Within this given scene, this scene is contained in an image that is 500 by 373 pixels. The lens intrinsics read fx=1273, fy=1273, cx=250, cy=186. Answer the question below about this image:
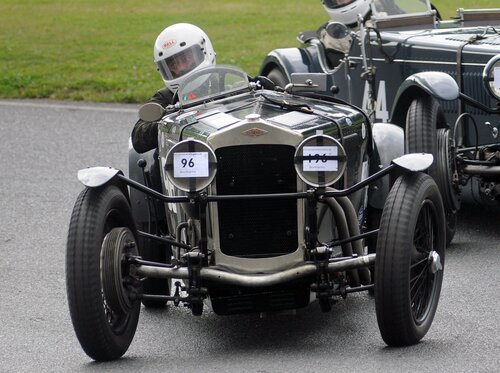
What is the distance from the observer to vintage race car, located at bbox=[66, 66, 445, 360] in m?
5.79

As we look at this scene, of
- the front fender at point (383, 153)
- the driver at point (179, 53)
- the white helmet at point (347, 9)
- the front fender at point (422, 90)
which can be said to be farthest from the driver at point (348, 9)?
the front fender at point (383, 153)

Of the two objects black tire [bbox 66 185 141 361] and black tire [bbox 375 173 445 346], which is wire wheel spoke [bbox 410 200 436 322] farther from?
black tire [bbox 66 185 141 361]

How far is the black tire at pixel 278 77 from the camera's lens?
11203mm

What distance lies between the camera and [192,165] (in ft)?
19.6

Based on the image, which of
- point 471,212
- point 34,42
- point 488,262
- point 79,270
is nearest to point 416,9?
point 471,212

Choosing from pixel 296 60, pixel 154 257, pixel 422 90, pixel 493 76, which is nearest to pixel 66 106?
pixel 296 60

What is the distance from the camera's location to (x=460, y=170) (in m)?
8.20

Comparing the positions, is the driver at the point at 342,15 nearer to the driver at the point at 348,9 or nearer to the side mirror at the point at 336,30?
the driver at the point at 348,9

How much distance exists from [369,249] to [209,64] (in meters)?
1.59

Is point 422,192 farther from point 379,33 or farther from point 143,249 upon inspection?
point 379,33

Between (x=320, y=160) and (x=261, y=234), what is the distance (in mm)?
479

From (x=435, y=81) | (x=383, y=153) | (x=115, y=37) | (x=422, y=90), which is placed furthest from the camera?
(x=115, y=37)

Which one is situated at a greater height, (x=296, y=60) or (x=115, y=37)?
(x=296, y=60)

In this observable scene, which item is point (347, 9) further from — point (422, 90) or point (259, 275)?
point (259, 275)
